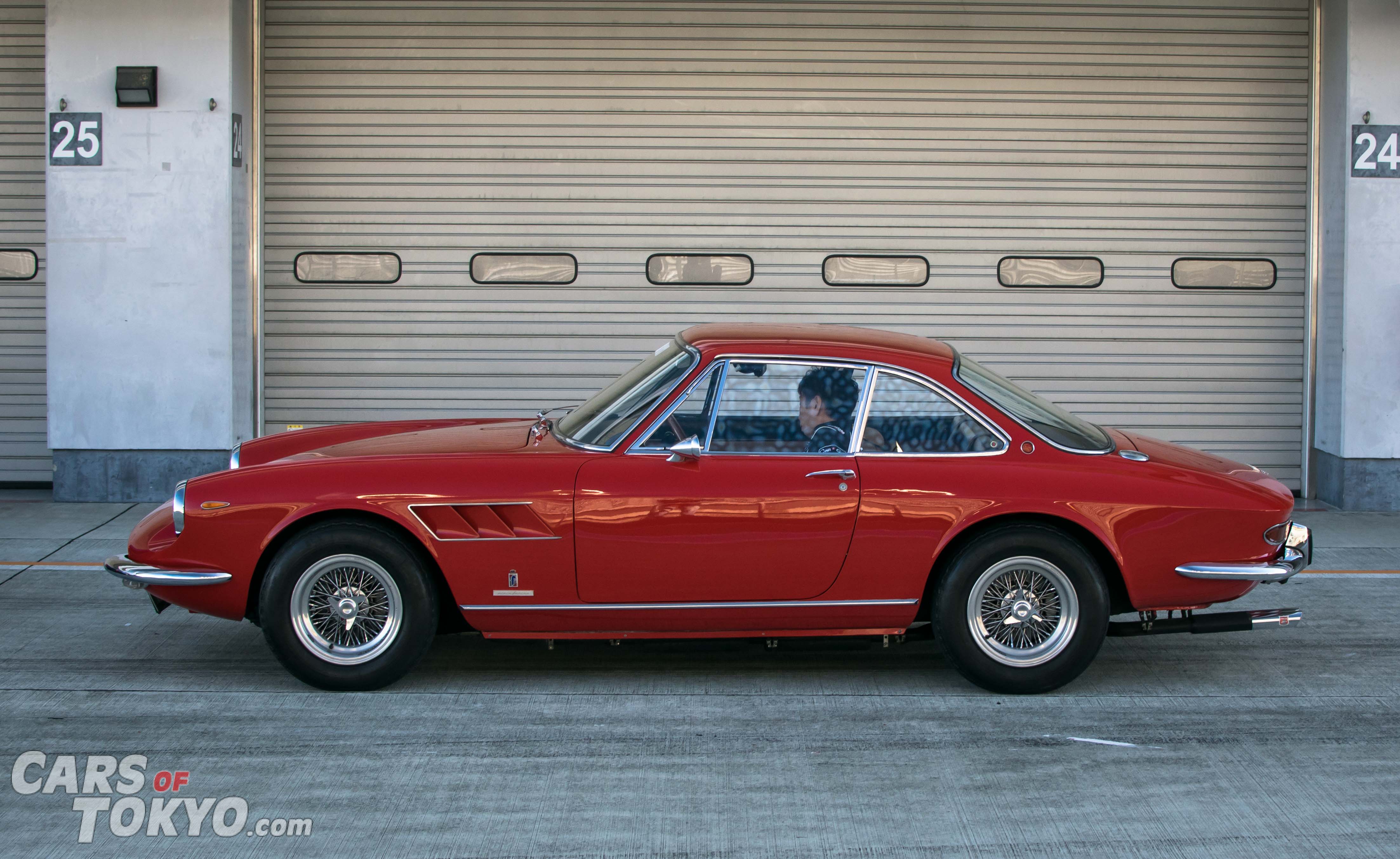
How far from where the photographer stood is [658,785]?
425 centimetres

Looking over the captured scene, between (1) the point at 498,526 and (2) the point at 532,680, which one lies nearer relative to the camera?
(1) the point at 498,526

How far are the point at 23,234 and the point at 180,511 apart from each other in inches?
224

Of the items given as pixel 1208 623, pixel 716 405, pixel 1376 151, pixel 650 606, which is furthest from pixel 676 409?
pixel 1376 151

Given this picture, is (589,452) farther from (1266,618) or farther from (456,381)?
(456,381)

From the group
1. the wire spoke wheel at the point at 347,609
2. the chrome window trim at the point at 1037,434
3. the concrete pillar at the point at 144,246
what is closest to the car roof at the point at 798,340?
the chrome window trim at the point at 1037,434

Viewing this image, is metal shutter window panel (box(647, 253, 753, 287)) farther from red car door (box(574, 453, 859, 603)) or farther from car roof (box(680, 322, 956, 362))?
red car door (box(574, 453, 859, 603))

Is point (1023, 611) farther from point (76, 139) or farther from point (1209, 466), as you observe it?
point (76, 139)

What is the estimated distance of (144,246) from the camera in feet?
29.5

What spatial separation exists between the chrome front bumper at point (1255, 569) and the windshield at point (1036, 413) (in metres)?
0.57

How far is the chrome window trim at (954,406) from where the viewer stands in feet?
16.7

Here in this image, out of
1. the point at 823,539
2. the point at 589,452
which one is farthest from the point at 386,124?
→ the point at 823,539

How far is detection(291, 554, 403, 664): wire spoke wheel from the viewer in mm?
4945

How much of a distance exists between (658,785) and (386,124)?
6.58m

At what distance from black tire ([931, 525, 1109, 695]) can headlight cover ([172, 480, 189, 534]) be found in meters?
2.92
